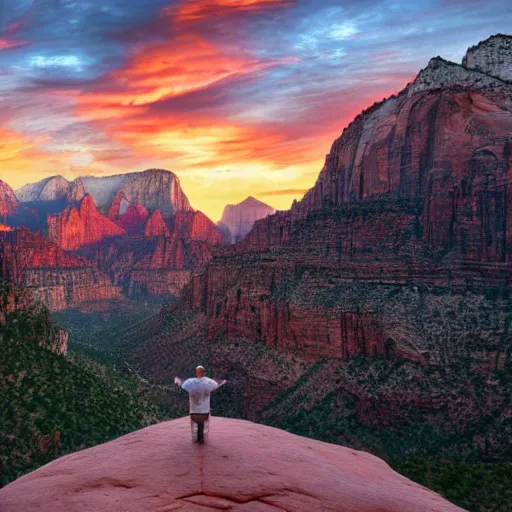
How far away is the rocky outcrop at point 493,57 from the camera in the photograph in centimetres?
9044

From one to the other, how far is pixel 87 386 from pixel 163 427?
33.2m

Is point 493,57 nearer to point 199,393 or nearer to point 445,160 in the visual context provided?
point 445,160

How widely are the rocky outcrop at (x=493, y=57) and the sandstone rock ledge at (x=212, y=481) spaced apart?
8426cm

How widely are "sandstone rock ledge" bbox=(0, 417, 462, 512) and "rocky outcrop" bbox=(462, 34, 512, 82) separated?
8426 cm

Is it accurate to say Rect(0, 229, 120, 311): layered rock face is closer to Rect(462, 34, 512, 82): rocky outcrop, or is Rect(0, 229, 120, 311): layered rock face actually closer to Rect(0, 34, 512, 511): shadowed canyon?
Rect(0, 34, 512, 511): shadowed canyon

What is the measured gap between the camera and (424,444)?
50.3 metres

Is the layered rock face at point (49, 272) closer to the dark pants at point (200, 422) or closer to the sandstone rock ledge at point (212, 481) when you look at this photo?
the sandstone rock ledge at point (212, 481)

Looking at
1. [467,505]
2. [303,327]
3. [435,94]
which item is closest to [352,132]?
[435,94]

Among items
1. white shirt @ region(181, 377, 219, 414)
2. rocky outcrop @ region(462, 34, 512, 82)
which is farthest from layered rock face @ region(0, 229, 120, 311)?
white shirt @ region(181, 377, 219, 414)

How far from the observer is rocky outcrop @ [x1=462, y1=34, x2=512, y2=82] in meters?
90.4

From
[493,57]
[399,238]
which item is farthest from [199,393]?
[493,57]

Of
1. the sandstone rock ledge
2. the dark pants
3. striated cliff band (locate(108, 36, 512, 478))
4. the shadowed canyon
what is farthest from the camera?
striated cliff band (locate(108, 36, 512, 478))

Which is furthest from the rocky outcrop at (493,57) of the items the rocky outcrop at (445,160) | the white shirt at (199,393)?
the white shirt at (199,393)

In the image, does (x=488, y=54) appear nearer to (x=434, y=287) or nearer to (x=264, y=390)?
(x=434, y=287)
